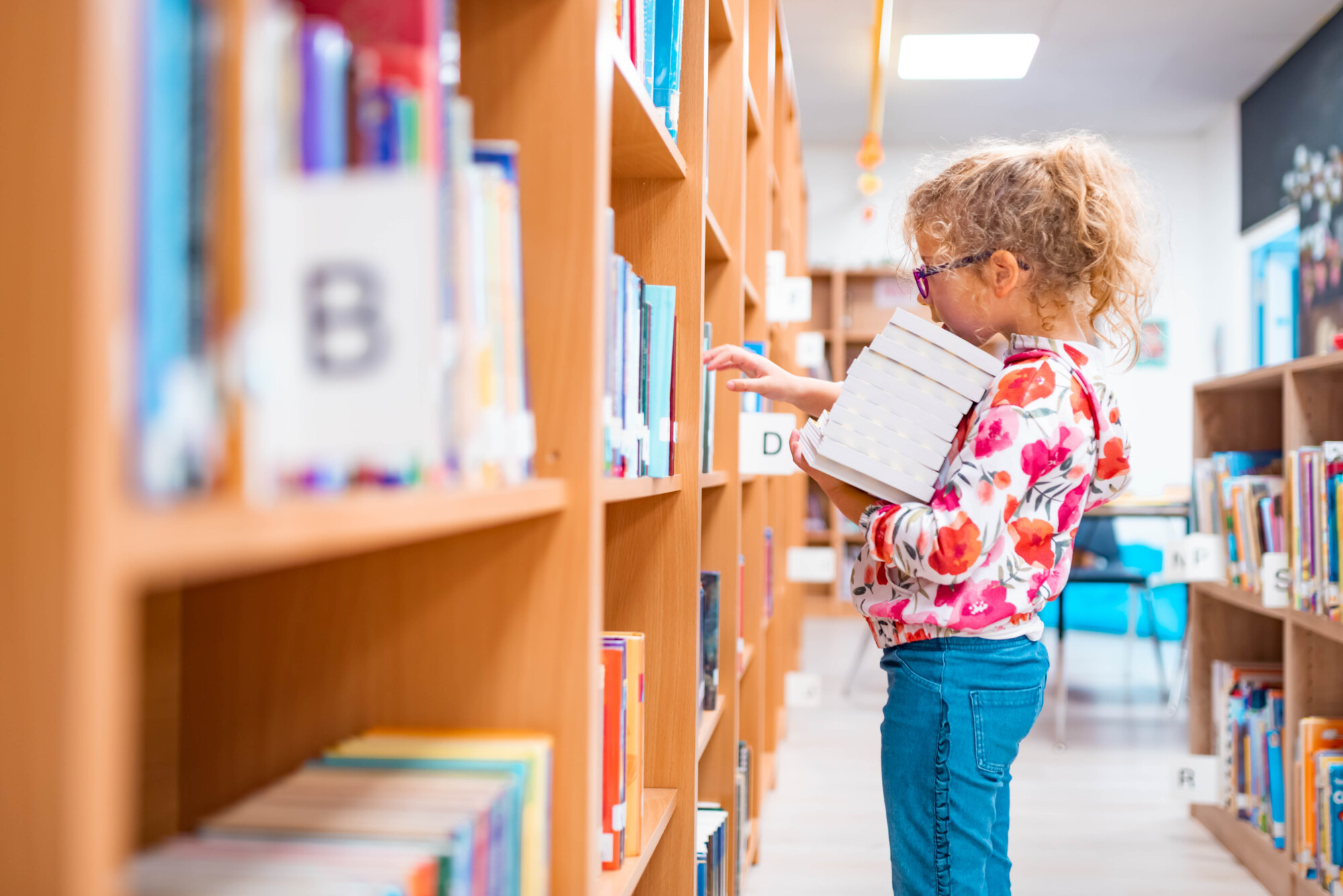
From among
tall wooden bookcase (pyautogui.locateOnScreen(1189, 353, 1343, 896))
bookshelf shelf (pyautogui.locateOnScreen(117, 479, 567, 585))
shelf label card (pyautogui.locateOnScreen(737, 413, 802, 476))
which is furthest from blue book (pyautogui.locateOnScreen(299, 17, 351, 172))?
tall wooden bookcase (pyautogui.locateOnScreen(1189, 353, 1343, 896))

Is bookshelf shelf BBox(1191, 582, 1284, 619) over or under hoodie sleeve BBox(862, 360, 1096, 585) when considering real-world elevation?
under

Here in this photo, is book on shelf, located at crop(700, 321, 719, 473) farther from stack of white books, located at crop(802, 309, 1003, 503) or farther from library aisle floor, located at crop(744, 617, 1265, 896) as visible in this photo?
library aisle floor, located at crop(744, 617, 1265, 896)

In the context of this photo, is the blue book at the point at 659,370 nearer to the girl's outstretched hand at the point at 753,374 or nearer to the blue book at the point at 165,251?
the girl's outstretched hand at the point at 753,374

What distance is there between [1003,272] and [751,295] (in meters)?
1.01

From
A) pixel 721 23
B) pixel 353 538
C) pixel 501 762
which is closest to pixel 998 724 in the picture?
pixel 501 762

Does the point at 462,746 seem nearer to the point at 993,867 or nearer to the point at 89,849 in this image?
the point at 89,849

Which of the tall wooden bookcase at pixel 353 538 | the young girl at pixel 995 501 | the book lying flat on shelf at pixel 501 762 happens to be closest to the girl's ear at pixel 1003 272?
the young girl at pixel 995 501

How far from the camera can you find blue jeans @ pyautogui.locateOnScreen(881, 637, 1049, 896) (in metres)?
1.28

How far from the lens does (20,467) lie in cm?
35

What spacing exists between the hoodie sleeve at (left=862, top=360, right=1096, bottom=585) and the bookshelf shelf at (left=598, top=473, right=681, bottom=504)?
27 centimetres

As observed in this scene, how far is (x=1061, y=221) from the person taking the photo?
134cm

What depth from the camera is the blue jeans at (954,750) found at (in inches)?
50.3

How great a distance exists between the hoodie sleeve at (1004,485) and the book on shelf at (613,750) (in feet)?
1.21

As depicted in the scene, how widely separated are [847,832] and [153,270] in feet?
9.08
